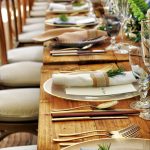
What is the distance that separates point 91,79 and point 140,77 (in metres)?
0.16

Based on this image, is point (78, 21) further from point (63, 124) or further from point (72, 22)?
point (63, 124)

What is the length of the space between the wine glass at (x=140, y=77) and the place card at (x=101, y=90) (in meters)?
0.07

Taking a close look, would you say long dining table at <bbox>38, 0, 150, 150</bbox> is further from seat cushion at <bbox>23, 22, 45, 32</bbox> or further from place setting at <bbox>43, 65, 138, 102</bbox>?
seat cushion at <bbox>23, 22, 45, 32</bbox>

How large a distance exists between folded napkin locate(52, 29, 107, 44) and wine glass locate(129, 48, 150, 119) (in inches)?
24.6

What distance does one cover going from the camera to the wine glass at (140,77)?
961 millimetres

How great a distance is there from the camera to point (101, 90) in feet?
3.59

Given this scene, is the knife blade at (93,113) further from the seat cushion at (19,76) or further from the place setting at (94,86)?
the seat cushion at (19,76)

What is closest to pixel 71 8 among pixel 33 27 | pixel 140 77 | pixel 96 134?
pixel 33 27

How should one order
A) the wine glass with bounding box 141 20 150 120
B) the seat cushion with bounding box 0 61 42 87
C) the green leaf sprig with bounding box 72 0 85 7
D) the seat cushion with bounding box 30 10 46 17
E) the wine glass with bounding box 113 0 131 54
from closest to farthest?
1. the wine glass with bounding box 141 20 150 120
2. the wine glass with bounding box 113 0 131 54
3. the seat cushion with bounding box 0 61 42 87
4. the green leaf sprig with bounding box 72 0 85 7
5. the seat cushion with bounding box 30 10 46 17

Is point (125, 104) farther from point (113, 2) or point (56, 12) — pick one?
point (56, 12)

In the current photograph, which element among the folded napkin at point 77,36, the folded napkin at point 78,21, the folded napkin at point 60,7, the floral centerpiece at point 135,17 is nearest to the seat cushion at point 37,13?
the folded napkin at point 60,7

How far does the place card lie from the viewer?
3.52 ft

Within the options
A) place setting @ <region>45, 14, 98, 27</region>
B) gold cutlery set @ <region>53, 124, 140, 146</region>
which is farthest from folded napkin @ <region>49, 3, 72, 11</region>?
gold cutlery set @ <region>53, 124, 140, 146</region>

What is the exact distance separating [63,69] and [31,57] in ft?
3.56
